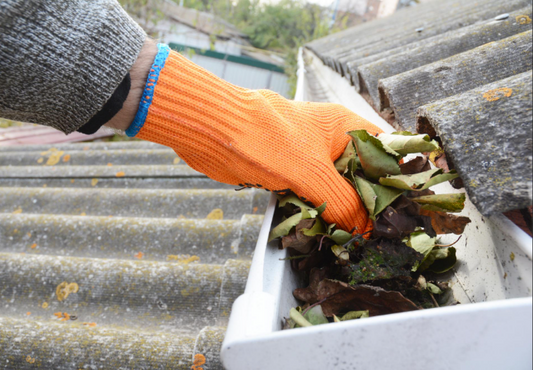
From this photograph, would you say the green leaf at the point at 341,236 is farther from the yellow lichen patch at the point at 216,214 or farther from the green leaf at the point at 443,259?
the yellow lichen patch at the point at 216,214

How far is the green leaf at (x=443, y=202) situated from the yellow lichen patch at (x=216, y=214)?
3.33ft

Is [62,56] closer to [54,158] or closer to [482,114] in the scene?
[482,114]

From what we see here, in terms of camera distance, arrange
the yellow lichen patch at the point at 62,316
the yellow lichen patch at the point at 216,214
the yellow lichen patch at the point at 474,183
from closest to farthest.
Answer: the yellow lichen patch at the point at 474,183
the yellow lichen patch at the point at 62,316
the yellow lichen patch at the point at 216,214

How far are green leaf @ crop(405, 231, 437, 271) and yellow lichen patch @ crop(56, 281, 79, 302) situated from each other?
3.71 ft

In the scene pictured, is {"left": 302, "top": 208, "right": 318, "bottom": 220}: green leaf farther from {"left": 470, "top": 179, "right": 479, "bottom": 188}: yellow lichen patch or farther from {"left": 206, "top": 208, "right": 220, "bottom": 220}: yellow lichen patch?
{"left": 206, "top": 208, "right": 220, "bottom": 220}: yellow lichen patch

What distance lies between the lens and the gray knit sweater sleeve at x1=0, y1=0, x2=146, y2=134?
693mm

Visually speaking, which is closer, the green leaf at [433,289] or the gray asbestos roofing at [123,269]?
the green leaf at [433,289]

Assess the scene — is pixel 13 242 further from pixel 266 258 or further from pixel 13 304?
pixel 266 258

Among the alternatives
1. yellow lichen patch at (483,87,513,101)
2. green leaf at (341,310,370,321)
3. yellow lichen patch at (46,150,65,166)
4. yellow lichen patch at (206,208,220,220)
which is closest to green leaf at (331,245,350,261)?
green leaf at (341,310,370,321)

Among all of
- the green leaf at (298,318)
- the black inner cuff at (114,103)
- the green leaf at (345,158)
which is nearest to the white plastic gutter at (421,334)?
the green leaf at (298,318)

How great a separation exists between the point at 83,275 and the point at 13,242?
0.59m

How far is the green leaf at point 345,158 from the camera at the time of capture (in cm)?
94

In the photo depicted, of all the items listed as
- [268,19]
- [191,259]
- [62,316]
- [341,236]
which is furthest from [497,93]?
[268,19]

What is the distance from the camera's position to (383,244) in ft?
2.40
